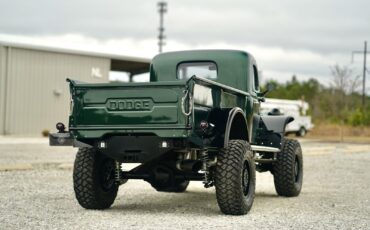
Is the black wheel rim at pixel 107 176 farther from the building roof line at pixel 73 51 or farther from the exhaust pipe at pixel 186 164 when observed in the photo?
the building roof line at pixel 73 51

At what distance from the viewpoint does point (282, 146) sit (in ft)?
36.4

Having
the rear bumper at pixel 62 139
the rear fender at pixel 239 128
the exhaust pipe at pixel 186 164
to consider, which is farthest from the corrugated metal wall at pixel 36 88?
the exhaust pipe at pixel 186 164

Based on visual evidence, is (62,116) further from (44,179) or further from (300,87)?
(300,87)

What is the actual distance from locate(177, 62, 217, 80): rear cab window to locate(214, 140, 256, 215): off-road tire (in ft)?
6.43

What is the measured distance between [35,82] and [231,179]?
87.7ft

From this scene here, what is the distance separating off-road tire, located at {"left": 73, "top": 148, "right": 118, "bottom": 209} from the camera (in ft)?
29.0

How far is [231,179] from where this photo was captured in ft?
27.0

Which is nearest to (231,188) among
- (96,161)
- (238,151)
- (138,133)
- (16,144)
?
(238,151)

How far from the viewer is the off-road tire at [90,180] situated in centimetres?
884

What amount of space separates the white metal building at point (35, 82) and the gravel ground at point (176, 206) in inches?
700

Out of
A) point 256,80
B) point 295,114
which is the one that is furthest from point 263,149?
point 295,114

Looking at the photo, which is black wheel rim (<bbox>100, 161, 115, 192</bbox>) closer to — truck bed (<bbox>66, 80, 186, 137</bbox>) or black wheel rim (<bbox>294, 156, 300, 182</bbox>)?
truck bed (<bbox>66, 80, 186, 137</bbox>)

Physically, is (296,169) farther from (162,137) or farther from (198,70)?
(162,137)

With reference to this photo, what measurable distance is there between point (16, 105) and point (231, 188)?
1031 inches
